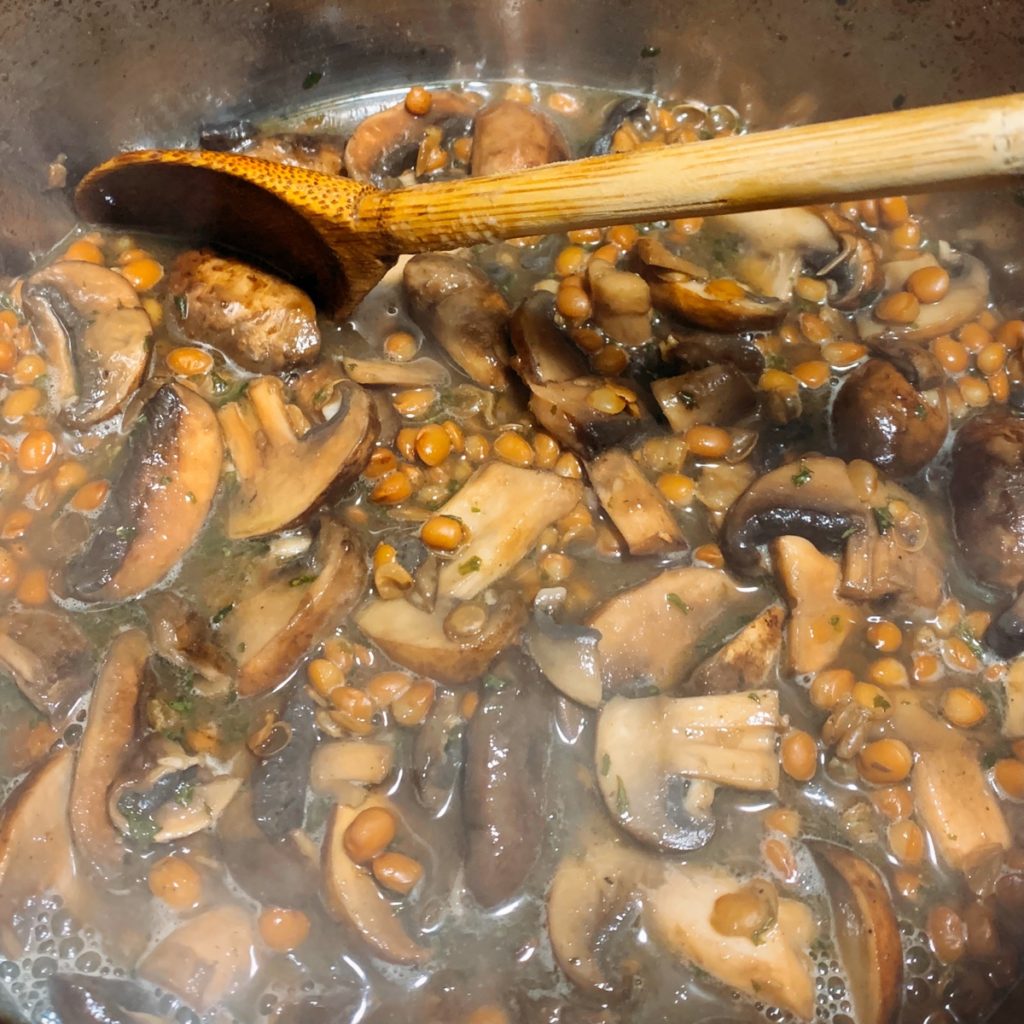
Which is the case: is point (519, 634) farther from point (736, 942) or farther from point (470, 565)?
point (736, 942)

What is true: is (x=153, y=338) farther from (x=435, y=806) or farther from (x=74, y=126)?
(x=435, y=806)

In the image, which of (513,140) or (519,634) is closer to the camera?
(519,634)

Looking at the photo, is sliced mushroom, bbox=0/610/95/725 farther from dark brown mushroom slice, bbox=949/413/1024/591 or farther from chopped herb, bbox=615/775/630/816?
dark brown mushroom slice, bbox=949/413/1024/591

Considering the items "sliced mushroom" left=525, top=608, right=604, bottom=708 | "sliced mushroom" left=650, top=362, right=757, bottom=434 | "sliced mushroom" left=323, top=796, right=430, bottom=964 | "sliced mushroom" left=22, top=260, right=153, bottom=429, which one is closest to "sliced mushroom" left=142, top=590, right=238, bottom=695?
"sliced mushroom" left=323, top=796, right=430, bottom=964

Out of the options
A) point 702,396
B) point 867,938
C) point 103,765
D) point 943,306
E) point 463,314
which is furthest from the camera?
point 943,306

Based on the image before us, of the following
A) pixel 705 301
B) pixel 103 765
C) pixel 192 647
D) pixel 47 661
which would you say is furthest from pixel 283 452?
pixel 705 301

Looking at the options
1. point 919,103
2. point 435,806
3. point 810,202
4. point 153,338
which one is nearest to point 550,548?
point 435,806
